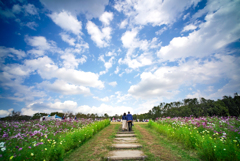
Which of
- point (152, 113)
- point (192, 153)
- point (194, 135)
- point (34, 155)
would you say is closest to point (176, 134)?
point (194, 135)

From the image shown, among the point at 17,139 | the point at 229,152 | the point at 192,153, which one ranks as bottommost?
the point at 192,153

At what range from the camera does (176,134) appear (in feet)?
22.4

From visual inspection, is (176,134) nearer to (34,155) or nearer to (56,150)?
(56,150)

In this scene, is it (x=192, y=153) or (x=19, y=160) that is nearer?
(x=19, y=160)

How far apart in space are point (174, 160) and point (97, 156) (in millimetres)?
2811

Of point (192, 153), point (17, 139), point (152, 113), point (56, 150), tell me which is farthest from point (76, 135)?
point (152, 113)

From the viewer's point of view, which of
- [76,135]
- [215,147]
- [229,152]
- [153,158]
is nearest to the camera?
[229,152]

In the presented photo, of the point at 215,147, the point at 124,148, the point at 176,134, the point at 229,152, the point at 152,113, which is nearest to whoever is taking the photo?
the point at 229,152

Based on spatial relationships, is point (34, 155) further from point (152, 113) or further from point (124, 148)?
point (152, 113)

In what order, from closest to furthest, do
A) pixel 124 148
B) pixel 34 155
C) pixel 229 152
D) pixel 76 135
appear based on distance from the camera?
pixel 34 155 → pixel 229 152 → pixel 124 148 → pixel 76 135

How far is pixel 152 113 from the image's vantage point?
59781mm

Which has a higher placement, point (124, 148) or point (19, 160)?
point (19, 160)

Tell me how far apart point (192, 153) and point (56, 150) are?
208 inches

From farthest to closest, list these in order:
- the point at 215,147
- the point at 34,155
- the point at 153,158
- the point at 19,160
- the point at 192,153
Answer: the point at 192,153, the point at 153,158, the point at 215,147, the point at 34,155, the point at 19,160
